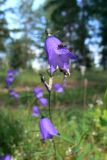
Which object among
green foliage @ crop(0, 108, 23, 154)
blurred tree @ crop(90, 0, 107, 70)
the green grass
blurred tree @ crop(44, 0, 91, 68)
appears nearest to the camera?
the green grass

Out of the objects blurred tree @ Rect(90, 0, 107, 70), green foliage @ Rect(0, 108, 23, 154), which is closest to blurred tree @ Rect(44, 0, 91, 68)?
blurred tree @ Rect(90, 0, 107, 70)

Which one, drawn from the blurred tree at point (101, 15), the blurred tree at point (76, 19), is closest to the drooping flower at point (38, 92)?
the blurred tree at point (101, 15)

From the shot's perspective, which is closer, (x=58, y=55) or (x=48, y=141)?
(x=58, y=55)

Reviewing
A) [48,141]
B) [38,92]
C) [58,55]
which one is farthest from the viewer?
[38,92]

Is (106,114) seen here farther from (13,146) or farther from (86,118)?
(86,118)

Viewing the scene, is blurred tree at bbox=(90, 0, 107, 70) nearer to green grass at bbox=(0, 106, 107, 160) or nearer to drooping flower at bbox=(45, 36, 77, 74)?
green grass at bbox=(0, 106, 107, 160)

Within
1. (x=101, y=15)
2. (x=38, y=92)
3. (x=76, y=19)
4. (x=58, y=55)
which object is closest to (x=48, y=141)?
(x=38, y=92)

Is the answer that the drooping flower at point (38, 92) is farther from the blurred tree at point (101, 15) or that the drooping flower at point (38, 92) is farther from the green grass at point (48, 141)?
the blurred tree at point (101, 15)

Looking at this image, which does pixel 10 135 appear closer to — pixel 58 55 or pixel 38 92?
pixel 38 92
